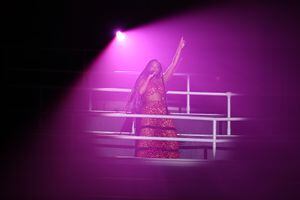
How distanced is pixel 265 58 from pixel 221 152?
1.68 metres

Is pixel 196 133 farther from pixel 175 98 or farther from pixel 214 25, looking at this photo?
pixel 214 25

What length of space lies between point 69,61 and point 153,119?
2308 mm

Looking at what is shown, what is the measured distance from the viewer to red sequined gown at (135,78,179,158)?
19.2 ft

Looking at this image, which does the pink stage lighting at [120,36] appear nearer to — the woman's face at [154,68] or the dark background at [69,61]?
the dark background at [69,61]

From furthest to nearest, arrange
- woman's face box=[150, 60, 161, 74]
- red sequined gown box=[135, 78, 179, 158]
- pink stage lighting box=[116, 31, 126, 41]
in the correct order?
pink stage lighting box=[116, 31, 126, 41] < woman's face box=[150, 60, 161, 74] < red sequined gown box=[135, 78, 179, 158]

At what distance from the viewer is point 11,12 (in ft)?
21.2

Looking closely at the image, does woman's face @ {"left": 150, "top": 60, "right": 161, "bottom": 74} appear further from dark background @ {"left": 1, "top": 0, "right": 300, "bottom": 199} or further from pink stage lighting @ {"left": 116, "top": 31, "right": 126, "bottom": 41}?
pink stage lighting @ {"left": 116, "top": 31, "right": 126, "bottom": 41}

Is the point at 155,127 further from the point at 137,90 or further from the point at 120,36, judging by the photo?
the point at 120,36

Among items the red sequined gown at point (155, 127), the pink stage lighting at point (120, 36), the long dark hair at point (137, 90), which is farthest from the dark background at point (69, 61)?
the long dark hair at point (137, 90)

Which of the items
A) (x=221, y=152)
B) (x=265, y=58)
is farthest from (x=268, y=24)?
(x=221, y=152)

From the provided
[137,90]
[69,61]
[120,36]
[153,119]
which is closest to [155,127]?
[153,119]

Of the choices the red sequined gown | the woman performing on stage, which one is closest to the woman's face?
the woman performing on stage

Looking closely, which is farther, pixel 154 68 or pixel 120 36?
pixel 120 36

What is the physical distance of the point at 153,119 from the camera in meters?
5.96
